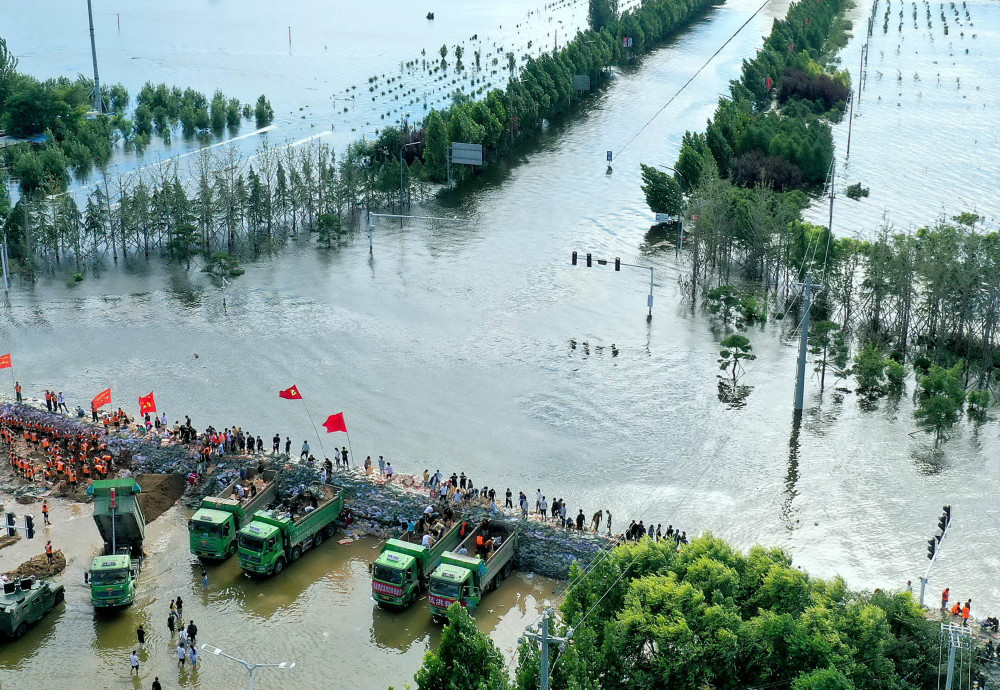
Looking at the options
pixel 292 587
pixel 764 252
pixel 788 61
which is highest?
pixel 788 61

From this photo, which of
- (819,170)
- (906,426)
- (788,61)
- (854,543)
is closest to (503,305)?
(906,426)

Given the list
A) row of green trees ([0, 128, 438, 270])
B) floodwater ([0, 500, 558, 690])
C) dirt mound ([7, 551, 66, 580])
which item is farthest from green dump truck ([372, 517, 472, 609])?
row of green trees ([0, 128, 438, 270])

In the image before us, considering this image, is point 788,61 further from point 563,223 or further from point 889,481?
point 889,481

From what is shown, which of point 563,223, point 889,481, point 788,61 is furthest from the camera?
point 788,61

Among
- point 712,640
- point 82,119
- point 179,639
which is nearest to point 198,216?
point 82,119

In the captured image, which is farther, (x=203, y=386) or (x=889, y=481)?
(x=203, y=386)

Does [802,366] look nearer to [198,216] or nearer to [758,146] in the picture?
[758,146]
